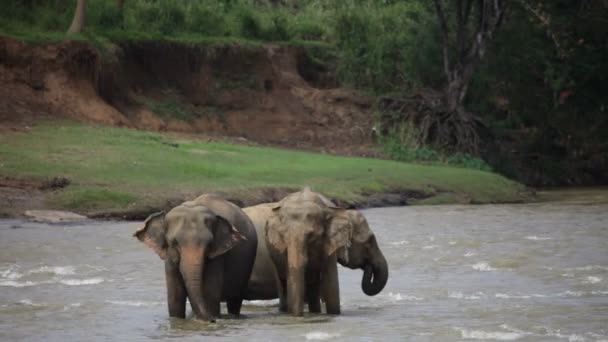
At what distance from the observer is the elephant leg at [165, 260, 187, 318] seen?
13.6 m

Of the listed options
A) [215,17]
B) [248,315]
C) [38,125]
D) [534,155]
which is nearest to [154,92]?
[215,17]

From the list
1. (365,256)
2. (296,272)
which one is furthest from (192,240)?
(365,256)

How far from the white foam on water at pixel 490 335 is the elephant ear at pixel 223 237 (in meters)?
2.42

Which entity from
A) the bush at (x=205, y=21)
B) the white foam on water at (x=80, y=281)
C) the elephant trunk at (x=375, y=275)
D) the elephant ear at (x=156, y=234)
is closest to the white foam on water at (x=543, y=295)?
the elephant trunk at (x=375, y=275)

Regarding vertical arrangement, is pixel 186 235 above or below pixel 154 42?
below

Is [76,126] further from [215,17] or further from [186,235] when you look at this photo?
[186,235]

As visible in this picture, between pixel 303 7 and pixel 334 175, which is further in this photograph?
pixel 303 7

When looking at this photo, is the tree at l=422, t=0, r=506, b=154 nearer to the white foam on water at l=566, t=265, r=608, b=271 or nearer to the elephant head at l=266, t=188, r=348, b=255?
the white foam on water at l=566, t=265, r=608, b=271

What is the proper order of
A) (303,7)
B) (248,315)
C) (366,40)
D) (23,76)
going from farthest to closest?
1. (303,7)
2. (366,40)
3. (23,76)
4. (248,315)

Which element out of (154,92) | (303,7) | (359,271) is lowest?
(359,271)

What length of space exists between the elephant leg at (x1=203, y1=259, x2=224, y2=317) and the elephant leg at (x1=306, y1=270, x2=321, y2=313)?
3.28ft

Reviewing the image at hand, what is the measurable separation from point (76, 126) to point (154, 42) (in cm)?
647

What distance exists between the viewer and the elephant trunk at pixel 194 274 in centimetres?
1324

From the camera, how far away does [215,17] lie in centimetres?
4022
